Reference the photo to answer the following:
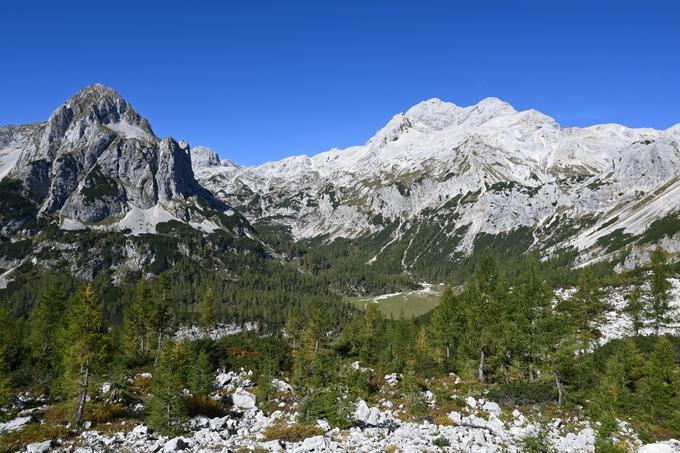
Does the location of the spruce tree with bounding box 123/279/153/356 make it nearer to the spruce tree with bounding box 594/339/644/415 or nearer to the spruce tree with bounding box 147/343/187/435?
the spruce tree with bounding box 147/343/187/435

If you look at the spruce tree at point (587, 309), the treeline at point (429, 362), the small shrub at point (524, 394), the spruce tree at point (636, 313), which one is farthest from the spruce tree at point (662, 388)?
the spruce tree at point (636, 313)

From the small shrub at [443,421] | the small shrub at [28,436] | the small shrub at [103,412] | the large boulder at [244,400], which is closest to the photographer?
the small shrub at [28,436]

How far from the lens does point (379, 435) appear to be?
2922 centimetres

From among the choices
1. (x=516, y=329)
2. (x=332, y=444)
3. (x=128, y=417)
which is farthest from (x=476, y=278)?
(x=128, y=417)

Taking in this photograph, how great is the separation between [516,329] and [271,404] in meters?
26.8

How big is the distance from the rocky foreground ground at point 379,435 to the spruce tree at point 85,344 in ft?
13.5

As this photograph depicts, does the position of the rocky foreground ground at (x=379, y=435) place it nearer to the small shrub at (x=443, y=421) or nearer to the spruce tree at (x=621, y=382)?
the small shrub at (x=443, y=421)

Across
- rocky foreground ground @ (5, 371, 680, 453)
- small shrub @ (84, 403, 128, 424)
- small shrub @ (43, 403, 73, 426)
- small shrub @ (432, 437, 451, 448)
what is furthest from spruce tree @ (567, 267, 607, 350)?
small shrub @ (43, 403, 73, 426)

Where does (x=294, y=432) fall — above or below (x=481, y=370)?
above

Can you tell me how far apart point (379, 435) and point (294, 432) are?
18.8ft

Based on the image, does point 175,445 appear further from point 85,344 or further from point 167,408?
point 85,344

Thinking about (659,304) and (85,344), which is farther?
(659,304)

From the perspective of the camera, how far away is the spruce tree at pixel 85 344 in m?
36.0

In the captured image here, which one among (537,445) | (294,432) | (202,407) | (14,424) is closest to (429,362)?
(202,407)
